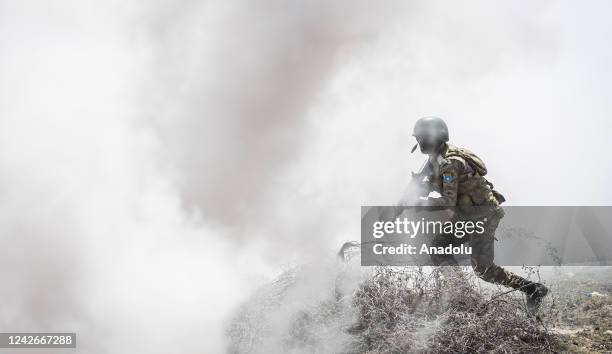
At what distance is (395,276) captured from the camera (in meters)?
5.21

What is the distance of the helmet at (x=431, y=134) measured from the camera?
5527 millimetres

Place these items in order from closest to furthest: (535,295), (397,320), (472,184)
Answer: (397,320)
(535,295)
(472,184)

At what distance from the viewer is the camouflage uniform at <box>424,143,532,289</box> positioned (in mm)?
5301

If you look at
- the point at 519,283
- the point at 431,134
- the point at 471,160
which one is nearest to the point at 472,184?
the point at 471,160

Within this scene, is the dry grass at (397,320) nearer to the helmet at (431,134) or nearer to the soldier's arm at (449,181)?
the soldier's arm at (449,181)

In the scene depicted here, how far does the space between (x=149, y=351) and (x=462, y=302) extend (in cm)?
431

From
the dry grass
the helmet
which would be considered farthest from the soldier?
the dry grass

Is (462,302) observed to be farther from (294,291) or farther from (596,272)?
(596,272)

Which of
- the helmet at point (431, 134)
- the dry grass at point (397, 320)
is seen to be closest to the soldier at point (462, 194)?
the helmet at point (431, 134)

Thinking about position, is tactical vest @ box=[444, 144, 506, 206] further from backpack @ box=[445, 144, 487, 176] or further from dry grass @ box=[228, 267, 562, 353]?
dry grass @ box=[228, 267, 562, 353]

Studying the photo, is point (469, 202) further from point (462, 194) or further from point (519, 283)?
point (519, 283)

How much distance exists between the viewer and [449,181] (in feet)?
17.3

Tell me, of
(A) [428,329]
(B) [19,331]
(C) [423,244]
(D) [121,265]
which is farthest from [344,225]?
(A) [428,329]

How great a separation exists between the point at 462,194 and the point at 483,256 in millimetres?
616
